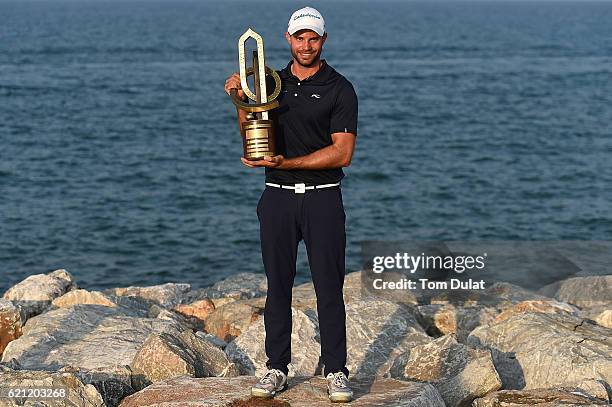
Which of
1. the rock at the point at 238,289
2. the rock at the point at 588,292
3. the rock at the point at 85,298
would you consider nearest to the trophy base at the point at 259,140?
the rock at the point at 85,298

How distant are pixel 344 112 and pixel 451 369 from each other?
2813 millimetres

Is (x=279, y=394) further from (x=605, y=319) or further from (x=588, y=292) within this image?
(x=588, y=292)

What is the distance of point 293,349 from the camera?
10.1 m

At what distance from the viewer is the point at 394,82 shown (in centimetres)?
6438

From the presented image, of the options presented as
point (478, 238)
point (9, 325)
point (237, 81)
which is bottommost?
point (478, 238)

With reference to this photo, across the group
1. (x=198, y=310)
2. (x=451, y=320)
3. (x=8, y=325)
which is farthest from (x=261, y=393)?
(x=198, y=310)

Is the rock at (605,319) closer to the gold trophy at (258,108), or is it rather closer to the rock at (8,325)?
the gold trophy at (258,108)

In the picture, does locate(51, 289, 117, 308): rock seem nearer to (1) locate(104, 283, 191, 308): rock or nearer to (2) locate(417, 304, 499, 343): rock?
(1) locate(104, 283, 191, 308): rock

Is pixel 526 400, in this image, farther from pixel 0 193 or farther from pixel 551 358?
pixel 0 193

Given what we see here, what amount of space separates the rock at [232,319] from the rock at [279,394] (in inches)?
142

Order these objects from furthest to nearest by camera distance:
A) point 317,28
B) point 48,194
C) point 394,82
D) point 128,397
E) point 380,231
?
1. point 394,82
2. point 48,194
3. point 380,231
4. point 128,397
5. point 317,28

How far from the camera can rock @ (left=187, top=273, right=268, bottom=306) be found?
17.2 metres

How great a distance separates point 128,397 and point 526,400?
10.5ft

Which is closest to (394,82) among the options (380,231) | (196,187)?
(196,187)
